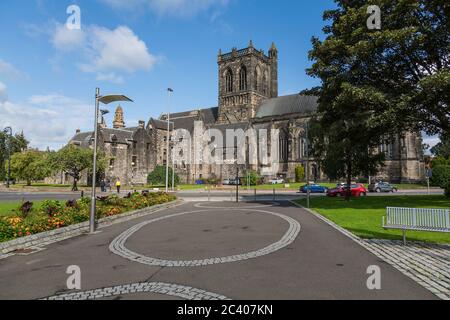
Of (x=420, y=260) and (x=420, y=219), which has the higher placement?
(x=420, y=219)

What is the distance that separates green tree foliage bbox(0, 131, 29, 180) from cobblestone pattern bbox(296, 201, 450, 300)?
81115 mm

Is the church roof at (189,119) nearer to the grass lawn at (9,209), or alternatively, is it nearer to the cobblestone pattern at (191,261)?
the grass lawn at (9,209)

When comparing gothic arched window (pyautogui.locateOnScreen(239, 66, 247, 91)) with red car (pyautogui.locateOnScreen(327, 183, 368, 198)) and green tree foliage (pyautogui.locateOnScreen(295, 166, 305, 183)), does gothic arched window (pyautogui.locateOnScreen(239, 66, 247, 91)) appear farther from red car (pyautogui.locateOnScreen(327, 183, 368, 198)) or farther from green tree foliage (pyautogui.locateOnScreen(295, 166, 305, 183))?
red car (pyautogui.locateOnScreen(327, 183, 368, 198))

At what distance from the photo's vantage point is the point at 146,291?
5691 mm

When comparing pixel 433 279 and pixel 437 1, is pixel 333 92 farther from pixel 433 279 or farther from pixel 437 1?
pixel 433 279

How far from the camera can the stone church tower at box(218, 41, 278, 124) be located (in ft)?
271

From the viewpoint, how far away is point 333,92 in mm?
19984

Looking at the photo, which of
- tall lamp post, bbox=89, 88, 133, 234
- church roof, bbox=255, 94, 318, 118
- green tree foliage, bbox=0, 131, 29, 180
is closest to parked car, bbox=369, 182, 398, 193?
church roof, bbox=255, 94, 318, 118

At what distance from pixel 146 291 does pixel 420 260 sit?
6.71 meters

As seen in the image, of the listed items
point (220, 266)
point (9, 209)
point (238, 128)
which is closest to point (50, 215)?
point (9, 209)

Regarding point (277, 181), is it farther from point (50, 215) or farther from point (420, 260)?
point (420, 260)

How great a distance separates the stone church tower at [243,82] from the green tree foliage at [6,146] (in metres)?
54.2

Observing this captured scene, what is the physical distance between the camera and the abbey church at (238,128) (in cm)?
6134
